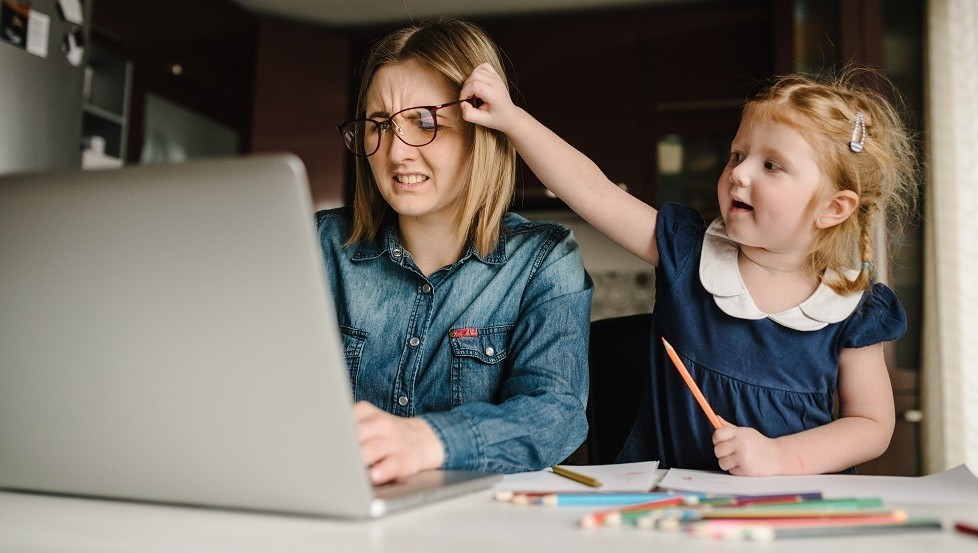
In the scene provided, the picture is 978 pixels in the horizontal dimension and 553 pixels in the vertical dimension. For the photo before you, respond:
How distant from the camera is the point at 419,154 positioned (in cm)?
111

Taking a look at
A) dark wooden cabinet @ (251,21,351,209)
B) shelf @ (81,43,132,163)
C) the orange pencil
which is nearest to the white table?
the orange pencil

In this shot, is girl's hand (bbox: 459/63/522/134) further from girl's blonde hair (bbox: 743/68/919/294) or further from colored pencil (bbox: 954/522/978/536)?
colored pencil (bbox: 954/522/978/536)

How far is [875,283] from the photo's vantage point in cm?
111

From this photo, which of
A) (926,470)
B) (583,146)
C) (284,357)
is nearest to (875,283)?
(284,357)

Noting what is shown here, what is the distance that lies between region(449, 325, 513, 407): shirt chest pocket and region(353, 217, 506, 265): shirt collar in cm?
10

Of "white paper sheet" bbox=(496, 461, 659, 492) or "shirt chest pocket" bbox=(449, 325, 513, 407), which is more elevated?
"shirt chest pocket" bbox=(449, 325, 513, 407)

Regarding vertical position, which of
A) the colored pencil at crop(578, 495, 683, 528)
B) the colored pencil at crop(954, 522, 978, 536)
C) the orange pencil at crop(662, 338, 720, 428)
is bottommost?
the colored pencil at crop(578, 495, 683, 528)

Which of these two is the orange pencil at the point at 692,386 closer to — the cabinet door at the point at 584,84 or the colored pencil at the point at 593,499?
the colored pencil at the point at 593,499

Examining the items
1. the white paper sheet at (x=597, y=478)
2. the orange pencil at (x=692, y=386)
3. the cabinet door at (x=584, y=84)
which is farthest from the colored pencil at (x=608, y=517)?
the cabinet door at (x=584, y=84)

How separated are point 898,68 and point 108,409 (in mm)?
2931

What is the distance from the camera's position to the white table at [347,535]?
17.8 inches

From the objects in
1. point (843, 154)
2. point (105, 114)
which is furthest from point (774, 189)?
point (105, 114)

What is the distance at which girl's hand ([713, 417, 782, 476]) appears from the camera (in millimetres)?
849

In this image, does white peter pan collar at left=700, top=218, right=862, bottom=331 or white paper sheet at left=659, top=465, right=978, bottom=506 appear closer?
white paper sheet at left=659, top=465, right=978, bottom=506
